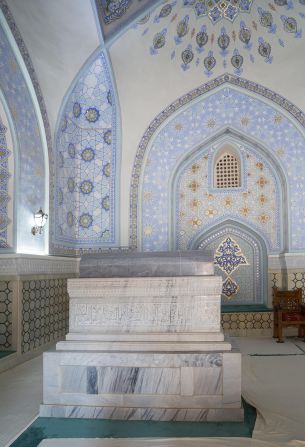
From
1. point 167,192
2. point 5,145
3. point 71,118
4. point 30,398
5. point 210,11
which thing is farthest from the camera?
point 167,192

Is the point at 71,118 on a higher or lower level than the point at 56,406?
higher

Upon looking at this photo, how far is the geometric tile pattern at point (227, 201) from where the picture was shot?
8.13 metres

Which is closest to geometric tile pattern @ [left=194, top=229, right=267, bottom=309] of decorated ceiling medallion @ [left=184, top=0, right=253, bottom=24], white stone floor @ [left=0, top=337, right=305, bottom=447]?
white stone floor @ [left=0, top=337, right=305, bottom=447]

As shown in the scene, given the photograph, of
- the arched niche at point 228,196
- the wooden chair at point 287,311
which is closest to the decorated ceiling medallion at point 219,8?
the arched niche at point 228,196

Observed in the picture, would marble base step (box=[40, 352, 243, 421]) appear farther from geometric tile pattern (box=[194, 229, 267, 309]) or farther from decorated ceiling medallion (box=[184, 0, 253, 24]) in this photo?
decorated ceiling medallion (box=[184, 0, 253, 24])

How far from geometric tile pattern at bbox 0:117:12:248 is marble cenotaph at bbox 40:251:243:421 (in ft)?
7.77

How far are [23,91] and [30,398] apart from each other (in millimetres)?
4041

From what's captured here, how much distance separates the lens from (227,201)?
8.23 meters

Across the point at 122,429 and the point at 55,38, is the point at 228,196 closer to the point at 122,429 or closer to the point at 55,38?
the point at 55,38

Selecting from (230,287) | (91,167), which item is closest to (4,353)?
(91,167)

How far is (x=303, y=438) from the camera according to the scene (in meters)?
3.16

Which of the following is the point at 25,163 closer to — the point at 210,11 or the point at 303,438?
the point at 210,11

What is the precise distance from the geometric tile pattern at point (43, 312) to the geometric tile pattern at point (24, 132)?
28.8 inches

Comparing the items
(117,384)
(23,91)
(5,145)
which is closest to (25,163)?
(5,145)
